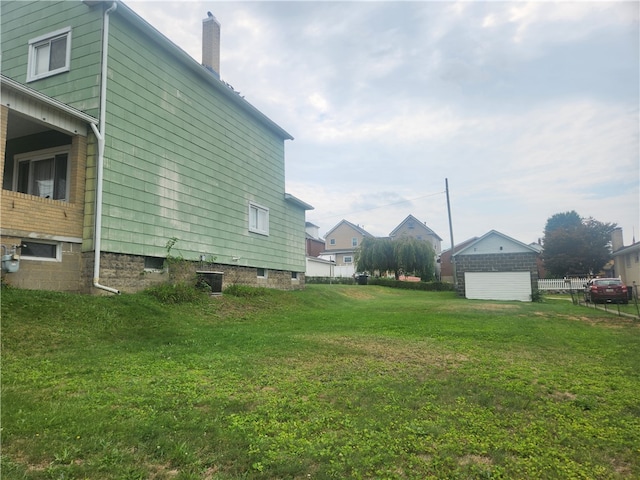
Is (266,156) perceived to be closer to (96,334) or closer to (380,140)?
(380,140)

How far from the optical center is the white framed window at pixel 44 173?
420 inches

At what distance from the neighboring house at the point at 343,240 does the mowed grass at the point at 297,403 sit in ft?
158

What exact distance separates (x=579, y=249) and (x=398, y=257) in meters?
19.9

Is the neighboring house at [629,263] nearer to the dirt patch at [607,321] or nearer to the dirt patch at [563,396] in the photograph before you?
the dirt patch at [607,321]

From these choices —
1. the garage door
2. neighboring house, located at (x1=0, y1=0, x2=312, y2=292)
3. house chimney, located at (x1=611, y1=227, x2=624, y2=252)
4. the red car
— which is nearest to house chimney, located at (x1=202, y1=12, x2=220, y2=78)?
neighboring house, located at (x1=0, y1=0, x2=312, y2=292)

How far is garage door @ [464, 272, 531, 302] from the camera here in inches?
961

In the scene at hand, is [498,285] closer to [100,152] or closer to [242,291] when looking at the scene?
[242,291]

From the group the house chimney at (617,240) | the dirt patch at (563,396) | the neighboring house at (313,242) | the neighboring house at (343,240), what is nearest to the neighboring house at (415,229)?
the neighboring house at (343,240)

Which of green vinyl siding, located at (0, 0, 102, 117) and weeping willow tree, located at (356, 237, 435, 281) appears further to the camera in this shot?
weeping willow tree, located at (356, 237, 435, 281)

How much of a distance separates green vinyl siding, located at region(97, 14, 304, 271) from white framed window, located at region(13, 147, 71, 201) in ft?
4.94

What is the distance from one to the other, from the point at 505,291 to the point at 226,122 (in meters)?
19.5

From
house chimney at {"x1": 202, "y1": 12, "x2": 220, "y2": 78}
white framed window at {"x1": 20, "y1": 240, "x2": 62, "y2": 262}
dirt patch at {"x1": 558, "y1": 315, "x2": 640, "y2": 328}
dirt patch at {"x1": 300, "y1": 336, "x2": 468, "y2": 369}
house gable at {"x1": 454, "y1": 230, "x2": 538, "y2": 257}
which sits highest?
house chimney at {"x1": 202, "y1": 12, "x2": 220, "y2": 78}

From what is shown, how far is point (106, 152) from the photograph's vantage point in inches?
403

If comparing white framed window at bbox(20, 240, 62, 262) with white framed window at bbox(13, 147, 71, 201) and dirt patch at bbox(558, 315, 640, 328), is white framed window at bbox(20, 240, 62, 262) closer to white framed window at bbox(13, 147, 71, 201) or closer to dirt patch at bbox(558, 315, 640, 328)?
white framed window at bbox(13, 147, 71, 201)
